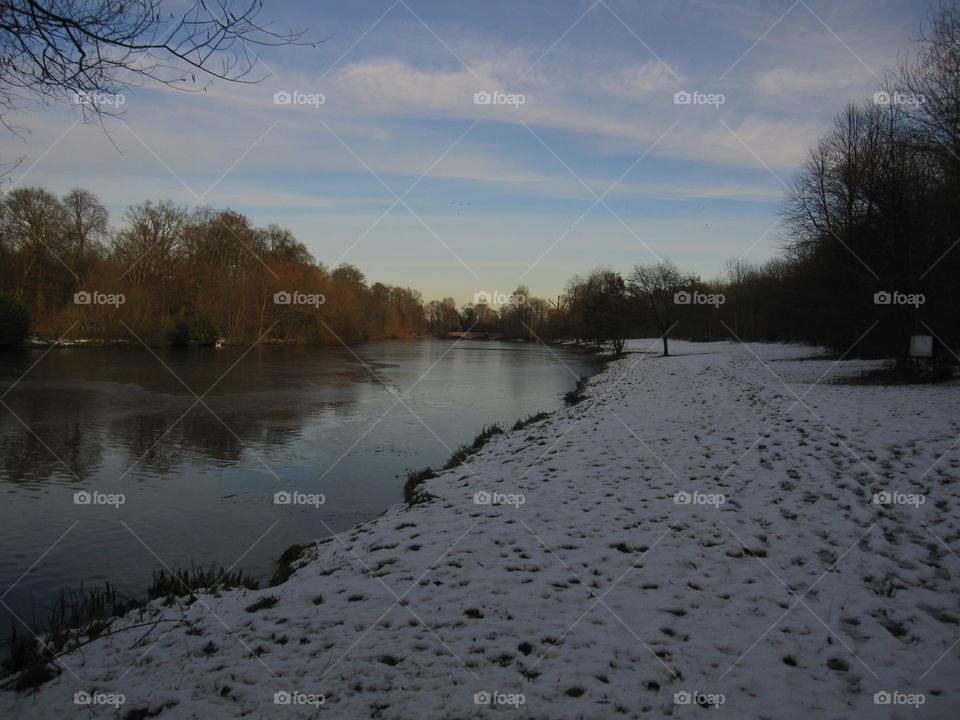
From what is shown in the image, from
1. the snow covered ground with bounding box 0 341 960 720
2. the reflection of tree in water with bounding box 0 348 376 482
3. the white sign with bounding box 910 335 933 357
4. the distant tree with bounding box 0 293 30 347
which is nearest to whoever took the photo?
the snow covered ground with bounding box 0 341 960 720

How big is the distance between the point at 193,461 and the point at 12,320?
39.5m

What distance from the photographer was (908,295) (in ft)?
54.7

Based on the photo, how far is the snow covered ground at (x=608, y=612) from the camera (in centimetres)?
335

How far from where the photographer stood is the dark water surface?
690 centimetres

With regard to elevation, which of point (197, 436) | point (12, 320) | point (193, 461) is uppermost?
point (12, 320)

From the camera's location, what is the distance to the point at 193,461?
37.4 feet

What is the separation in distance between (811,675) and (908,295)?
1749 cm

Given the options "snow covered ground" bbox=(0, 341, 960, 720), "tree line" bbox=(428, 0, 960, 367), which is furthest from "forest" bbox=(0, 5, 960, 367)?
"snow covered ground" bbox=(0, 341, 960, 720)

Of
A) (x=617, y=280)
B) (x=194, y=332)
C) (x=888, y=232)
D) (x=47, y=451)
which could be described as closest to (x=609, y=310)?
(x=617, y=280)

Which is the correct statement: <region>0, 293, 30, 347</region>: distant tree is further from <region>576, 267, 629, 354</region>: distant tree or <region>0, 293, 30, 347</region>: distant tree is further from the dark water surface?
<region>576, 267, 629, 354</region>: distant tree

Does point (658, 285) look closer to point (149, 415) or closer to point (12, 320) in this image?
point (149, 415)

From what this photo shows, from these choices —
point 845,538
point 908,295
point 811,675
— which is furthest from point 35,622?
point 908,295

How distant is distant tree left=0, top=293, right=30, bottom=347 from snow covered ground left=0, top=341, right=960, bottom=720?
45079 mm

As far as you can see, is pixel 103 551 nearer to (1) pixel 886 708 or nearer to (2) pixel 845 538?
(1) pixel 886 708
